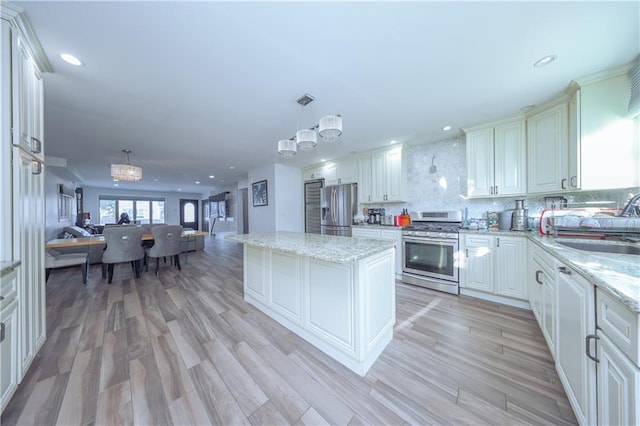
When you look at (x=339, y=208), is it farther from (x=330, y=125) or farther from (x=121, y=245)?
(x=121, y=245)

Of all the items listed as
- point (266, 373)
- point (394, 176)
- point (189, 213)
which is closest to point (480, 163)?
point (394, 176)

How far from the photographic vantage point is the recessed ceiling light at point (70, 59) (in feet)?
5.37

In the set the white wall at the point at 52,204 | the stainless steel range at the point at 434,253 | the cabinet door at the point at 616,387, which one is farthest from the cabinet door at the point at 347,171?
the white wall at the point at 52,204

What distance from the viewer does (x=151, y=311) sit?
2457mm

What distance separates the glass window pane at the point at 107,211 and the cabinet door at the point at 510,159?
1436 cm

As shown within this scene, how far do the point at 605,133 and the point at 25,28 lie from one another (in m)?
4.66

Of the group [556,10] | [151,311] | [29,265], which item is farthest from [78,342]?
[556,10]

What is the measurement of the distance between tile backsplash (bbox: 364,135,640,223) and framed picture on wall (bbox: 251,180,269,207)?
3301 mm

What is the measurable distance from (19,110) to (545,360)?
4110 millimetres

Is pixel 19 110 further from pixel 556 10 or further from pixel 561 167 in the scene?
pixel 561 167

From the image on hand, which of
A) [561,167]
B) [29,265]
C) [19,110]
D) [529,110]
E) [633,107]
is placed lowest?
[29,265]

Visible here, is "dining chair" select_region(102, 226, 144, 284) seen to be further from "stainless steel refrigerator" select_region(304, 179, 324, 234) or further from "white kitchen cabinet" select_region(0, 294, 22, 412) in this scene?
"stainless steel refrigerator" select_region(304, 179, 324, 234)

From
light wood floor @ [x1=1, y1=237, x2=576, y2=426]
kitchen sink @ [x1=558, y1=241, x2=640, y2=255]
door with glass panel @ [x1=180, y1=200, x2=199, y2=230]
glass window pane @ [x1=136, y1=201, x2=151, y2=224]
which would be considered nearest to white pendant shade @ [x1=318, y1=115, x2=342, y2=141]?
light wood floor @ [x1=1, y1=237, x2=576, y2=426]

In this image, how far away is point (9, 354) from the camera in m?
1.25
